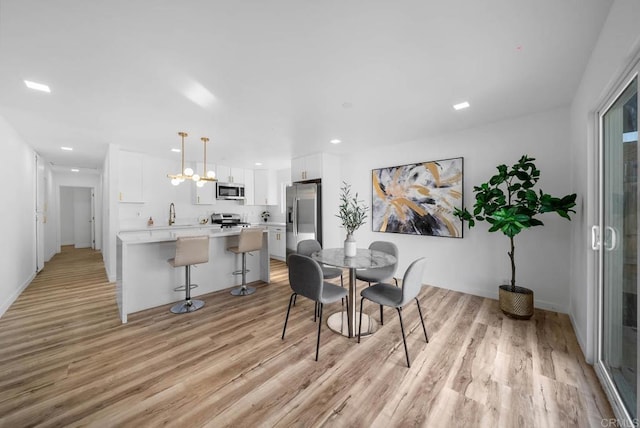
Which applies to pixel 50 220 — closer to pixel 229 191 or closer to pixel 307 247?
pixel 229 191

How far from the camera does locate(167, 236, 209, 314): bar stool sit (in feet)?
9.62

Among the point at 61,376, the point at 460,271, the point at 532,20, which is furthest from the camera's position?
the point at 460,271

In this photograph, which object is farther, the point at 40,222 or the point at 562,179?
the point at 40,222

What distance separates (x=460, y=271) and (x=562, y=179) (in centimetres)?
170

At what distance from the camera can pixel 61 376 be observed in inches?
73.4

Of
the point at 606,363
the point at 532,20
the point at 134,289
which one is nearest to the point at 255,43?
the point at 532,20

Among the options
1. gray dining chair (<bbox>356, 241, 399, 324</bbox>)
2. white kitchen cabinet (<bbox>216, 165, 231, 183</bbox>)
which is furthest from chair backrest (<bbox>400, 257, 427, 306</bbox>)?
white kitchen cabinet (<bbox>216, 165, 231, 183</bbox>)

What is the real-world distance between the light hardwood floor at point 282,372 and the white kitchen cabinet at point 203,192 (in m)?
3.17

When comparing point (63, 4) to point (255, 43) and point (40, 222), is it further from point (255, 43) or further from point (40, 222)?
point (40, 222)

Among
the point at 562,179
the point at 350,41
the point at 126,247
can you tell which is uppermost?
the point at 350,41

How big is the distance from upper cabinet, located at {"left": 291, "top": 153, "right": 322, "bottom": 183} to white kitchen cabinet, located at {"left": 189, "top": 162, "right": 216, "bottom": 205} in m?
2.16

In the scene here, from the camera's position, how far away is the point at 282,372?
190 centimetres

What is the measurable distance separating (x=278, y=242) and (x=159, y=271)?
333 cm

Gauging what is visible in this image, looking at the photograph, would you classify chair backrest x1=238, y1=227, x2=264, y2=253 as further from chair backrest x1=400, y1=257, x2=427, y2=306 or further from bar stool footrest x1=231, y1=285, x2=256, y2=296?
chair backrest x1=400, y1=257, x2=427, y2=306
